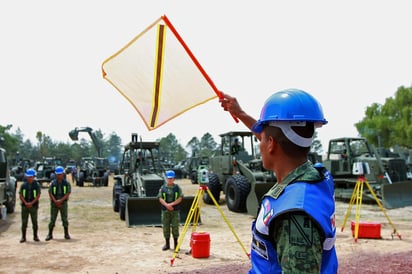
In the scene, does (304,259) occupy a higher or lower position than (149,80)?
lower

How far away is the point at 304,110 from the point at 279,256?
55 cm

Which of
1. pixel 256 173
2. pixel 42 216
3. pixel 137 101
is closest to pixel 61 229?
pixel 42 216

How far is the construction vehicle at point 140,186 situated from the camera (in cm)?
1032

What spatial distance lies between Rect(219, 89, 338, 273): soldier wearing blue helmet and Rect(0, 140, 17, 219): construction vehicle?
10.2 metres

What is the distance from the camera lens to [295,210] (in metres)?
1.29

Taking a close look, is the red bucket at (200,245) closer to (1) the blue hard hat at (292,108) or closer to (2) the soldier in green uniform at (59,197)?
(2) the soldier in green uniform at (59,197)

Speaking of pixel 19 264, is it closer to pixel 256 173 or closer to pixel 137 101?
pixel 137 101

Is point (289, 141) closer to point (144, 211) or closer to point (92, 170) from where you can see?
point (144, 211)

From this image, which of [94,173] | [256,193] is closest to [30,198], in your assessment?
[256,193]

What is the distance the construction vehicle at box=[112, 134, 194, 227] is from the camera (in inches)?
406

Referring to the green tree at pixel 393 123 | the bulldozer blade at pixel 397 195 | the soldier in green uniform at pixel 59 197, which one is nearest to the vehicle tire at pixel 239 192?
the bulldozer blade at pixel 397 195

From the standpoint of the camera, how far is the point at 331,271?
153cm

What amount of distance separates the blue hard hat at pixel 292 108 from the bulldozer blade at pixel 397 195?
12.4 m

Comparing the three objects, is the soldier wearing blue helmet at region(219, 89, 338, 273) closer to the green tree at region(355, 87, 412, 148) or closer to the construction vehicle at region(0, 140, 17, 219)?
the construction vehicle at region(0, 140, 17, 219)
